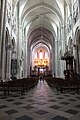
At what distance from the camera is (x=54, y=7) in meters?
29.7

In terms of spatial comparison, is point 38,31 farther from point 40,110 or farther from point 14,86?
point 40,110

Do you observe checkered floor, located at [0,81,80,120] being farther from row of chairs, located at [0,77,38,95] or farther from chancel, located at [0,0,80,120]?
row of chairs, located at [0,77,38,95]

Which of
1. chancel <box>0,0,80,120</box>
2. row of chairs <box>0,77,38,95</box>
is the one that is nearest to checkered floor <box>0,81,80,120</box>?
chancel <box>0,0,80,120</box>

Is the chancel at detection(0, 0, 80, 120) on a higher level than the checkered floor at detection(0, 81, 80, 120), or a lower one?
higher

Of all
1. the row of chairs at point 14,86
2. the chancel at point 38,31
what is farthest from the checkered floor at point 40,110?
the row of chairs at point 14,86

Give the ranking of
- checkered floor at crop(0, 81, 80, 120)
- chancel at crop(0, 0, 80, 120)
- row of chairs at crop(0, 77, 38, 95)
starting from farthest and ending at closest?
chancel at crop(0, 0, 80, 120)
row of chairs at crop(0, 77, 38, 95)
checkered floor at crop(0, 81, 80, 120)

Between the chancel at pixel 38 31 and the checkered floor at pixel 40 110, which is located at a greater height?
the chancel at pixel 38 31

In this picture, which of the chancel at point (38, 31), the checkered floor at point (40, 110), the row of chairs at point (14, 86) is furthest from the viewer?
the chancel at point (38, 31)

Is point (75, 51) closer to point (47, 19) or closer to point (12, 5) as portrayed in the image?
point (12, 5)

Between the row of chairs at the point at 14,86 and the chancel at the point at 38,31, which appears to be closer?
the row of chairs at the point at 14,86

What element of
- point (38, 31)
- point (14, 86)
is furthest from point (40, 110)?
point (38, 31)

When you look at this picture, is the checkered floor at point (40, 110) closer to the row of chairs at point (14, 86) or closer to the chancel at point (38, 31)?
the chancel at point (38, 31)

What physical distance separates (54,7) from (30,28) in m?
13.4

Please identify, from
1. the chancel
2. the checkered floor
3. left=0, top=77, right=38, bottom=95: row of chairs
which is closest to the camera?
the checkered floor
